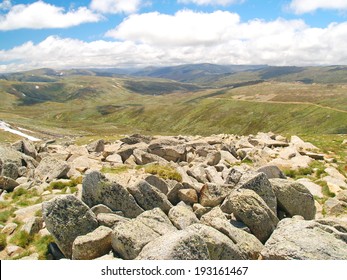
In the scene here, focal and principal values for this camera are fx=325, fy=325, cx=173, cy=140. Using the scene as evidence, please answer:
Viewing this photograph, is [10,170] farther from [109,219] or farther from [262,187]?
[262,187]

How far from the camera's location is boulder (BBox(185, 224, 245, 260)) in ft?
48.4

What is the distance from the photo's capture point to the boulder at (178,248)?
41.2 feet

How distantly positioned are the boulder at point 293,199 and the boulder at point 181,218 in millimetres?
6072

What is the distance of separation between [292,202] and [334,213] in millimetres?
6463

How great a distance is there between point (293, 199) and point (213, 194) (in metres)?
5.21

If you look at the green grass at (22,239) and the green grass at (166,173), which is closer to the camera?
the green grass at (22,239)

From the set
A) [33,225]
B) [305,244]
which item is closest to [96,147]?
[33,225]

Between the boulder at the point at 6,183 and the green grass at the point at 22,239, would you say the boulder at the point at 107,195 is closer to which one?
the green grass at the point at 22,239

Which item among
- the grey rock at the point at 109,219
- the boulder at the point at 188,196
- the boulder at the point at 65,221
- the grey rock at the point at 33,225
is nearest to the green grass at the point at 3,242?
the grey rock at the point at 33,225

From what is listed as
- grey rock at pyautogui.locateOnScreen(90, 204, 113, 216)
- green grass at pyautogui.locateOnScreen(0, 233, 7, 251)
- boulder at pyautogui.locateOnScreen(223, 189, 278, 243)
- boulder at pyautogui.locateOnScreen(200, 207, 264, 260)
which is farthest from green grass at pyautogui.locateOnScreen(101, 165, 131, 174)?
boulder at pyautogui.locateOnScreen(200, 207, 264, 260)

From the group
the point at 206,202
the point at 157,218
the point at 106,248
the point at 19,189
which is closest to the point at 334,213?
the point at 206,202

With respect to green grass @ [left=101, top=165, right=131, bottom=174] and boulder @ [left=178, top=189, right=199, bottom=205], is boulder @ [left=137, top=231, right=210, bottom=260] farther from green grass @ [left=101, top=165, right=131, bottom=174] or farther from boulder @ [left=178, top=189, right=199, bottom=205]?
green grass @ [left=101, top=165, right=131, bottom=174]

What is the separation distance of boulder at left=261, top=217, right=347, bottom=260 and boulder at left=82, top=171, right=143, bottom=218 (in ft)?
28.0

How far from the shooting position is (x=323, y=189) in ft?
101
